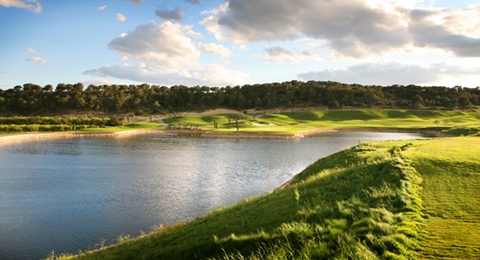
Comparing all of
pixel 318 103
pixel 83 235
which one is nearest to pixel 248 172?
pixel 83 235

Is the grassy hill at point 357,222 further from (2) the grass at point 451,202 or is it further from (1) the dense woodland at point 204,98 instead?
(1) the dense woodland at point 204,98

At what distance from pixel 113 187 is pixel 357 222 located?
22102 mm

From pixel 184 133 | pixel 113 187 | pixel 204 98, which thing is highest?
pixel 204 98

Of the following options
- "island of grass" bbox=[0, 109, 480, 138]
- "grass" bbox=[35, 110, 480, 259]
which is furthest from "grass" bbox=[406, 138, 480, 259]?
"island of grass" bbox=[0, 109, 480, 138]

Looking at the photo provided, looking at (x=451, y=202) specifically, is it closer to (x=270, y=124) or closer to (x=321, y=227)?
(x=321, y=227)

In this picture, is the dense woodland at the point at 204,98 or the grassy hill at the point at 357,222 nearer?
the grassy hill at the point at 357,222

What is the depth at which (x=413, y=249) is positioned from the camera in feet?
27.8

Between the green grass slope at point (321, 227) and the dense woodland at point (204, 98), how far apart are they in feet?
397

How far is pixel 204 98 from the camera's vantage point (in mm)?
157125

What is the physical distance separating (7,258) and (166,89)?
522ft

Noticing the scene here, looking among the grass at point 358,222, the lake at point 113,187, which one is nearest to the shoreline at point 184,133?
the lake at point 113,187

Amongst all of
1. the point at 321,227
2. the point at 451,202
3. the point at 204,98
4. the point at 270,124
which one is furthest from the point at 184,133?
the point at 204,98

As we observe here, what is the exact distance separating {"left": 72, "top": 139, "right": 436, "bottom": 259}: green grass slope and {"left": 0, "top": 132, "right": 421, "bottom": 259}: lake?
12.3ft

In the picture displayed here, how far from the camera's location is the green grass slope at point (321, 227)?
8750mm
